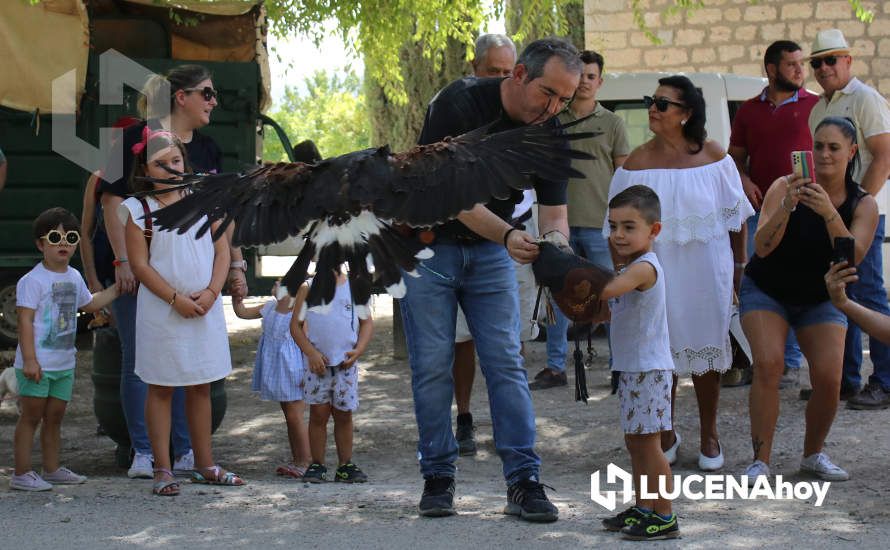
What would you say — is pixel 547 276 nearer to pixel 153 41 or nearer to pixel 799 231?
pixel 799 231

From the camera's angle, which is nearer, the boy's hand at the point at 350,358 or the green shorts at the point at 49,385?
the green shorts at the point at 49,385

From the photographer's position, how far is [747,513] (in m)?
5.04

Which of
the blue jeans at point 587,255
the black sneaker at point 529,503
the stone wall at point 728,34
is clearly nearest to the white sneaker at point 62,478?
the black sneaker at point 529,503

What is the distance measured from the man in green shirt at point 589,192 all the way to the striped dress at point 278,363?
2412mm

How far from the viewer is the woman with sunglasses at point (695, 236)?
5984 millimetres

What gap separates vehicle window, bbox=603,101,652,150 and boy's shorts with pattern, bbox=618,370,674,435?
550 cm

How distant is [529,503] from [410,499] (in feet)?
2.49

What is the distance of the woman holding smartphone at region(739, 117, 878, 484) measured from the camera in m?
5.64

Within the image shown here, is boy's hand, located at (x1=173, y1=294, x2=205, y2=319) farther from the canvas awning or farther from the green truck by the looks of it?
the canvas awning

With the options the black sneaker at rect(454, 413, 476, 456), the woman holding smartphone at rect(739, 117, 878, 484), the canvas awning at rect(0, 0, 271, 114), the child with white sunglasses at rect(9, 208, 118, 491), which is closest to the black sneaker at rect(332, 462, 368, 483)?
the black sneaker at rect(454, 413, 476, 456)

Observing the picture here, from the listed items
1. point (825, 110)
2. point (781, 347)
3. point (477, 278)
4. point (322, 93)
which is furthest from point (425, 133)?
point (322, 93)

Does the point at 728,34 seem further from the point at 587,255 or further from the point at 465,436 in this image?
the point at 465,436

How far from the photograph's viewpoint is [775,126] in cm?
766

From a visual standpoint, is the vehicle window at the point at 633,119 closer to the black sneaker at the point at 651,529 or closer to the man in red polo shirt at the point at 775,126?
the man in red polo shirt at the point at 775,126
